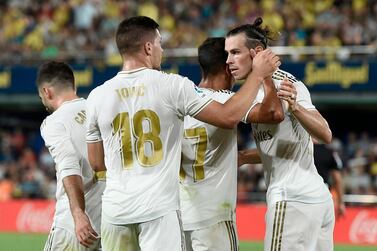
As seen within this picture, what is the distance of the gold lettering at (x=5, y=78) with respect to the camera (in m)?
25.7

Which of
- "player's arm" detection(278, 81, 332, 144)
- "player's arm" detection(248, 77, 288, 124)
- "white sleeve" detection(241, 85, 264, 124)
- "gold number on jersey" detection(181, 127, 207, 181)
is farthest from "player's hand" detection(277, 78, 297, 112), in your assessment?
"gold number on jersey" detection(181, 127, 207, 181)

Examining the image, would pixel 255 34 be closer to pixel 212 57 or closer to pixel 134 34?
pixel 212 57

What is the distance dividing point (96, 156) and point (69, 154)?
37 cm

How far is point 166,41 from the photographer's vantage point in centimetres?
2370

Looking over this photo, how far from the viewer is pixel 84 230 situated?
6.21m

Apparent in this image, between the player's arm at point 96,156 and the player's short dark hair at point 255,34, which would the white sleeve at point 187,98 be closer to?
the player's arm at point 96,156

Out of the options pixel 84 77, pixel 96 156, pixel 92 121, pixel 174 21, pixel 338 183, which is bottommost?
pixel 338 183

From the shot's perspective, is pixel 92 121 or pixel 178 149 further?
pixel 92 121

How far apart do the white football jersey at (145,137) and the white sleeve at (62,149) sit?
62cm

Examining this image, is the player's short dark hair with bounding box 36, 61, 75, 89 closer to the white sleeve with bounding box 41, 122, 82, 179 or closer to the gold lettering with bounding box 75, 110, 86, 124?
the gold lettering with bounding box 75, 110, 86, 124

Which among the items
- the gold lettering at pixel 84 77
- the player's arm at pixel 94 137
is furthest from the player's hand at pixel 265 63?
the gold lettering at pixel 84 77

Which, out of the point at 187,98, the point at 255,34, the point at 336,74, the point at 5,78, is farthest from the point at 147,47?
the point at 5,78

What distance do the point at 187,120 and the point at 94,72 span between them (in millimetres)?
17795

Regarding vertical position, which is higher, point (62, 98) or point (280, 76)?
point (280, 76)
